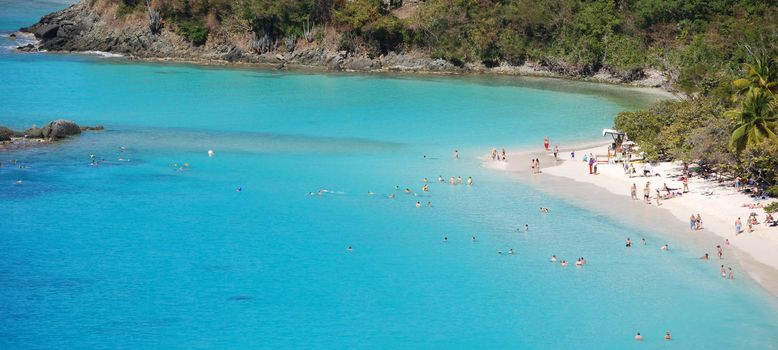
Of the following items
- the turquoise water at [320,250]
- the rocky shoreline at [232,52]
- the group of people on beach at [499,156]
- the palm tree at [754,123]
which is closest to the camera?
the turquoise water at [320,250]

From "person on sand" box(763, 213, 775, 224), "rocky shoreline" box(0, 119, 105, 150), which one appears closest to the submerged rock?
"rocky shoreline" box(0, 119, 105, 150)

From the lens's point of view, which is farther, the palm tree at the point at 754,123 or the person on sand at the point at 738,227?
the palm tree at the point at 754,123

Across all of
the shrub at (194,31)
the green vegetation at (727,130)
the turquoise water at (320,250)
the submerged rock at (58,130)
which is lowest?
the turquoise water at (320,250)

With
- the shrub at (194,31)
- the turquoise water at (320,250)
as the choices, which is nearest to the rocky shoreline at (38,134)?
the turquoise water at (320,250)

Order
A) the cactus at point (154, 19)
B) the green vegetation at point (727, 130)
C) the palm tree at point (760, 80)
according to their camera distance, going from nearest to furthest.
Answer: the green vegetation at point (727, 130) → the palm tree at point (760, 80) → the cactus at point (154, 19)

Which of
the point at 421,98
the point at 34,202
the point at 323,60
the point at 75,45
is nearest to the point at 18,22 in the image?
the point at 75,45

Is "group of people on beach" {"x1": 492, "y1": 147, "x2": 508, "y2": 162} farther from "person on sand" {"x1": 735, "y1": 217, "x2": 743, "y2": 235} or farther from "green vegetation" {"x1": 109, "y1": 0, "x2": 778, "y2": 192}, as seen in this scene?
"person on sand" {"x1": 735, "y1": 217, "x2": 743, "y2": 235}

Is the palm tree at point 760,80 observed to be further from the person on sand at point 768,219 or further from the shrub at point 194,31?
the shrub at point 194,31
